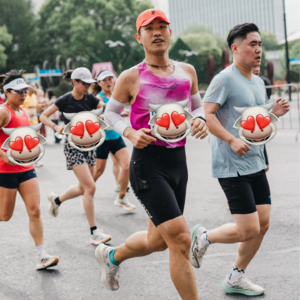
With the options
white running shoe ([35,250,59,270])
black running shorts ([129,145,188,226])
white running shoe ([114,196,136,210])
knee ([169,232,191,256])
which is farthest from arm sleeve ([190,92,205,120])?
white running shoe ([114,196,136,210])

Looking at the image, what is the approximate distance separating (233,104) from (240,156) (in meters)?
0.38

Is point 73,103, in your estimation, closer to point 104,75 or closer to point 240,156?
point 104,75

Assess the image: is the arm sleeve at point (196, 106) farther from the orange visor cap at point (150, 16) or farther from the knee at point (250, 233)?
the knee at point (250, 233)

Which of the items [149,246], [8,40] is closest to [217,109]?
[149,246]

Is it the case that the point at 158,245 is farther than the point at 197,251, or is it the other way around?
the point at 197,251

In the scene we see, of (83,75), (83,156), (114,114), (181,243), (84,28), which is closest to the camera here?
(181,243)

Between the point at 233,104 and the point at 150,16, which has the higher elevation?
the point at 150,16

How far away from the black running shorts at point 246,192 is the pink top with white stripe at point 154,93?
0.61m

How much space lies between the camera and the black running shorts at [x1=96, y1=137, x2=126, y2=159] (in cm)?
615

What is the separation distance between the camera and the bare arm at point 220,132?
10.1 ft

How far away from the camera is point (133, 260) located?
434cm

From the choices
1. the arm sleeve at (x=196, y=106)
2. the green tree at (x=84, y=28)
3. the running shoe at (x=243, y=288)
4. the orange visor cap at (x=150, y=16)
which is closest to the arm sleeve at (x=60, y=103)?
the arm sleeve at (x=196, y=106)

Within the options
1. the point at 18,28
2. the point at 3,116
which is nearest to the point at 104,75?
the point at 3,116

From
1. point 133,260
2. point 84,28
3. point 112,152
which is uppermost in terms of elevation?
point 84,28
